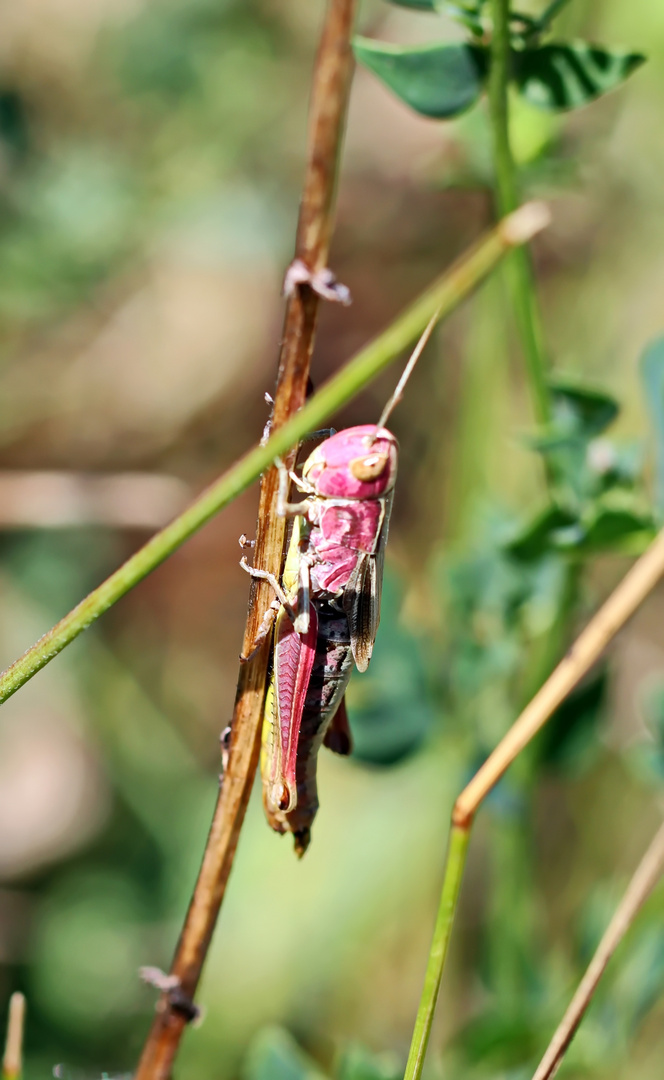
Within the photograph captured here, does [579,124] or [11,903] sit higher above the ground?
[579,124]

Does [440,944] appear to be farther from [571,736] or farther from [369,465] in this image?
[571,736]

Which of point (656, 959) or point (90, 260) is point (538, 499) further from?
point (90, 260)

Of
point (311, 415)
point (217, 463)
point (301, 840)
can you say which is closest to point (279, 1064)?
point (301, 840)

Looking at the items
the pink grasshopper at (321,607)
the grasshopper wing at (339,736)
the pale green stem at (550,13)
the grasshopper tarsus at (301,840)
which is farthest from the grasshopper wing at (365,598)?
the pale green stem at (550,13)

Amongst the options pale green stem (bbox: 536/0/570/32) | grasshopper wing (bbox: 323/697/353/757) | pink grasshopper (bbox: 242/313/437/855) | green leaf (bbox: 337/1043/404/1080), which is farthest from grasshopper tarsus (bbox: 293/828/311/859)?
pale green stem (bbox: 536/0/570/32)

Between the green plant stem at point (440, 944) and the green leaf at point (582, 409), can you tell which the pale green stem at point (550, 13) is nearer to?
the green leaf at point (582, 409)

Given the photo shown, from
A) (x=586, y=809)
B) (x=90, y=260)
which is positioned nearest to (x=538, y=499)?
(x=586, y=809)
